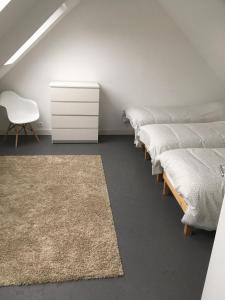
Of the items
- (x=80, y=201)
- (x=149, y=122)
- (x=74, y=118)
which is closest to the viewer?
(x=80, y=201)

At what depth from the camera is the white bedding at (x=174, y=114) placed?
3.69 metres

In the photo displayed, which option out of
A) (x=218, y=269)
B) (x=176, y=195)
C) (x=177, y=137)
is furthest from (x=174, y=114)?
(x=218, y=269)

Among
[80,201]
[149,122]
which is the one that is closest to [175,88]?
[149,122]

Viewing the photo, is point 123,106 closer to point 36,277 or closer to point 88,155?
point 88,155

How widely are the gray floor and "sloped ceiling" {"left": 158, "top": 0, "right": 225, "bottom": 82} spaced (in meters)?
1.83

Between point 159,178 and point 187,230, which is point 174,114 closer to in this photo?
point 159,178

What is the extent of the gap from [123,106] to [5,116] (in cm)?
189

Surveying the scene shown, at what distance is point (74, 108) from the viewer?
3916 millimetres

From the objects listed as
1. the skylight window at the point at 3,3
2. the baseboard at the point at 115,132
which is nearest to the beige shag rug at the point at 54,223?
the baseboard at the point at 115,132

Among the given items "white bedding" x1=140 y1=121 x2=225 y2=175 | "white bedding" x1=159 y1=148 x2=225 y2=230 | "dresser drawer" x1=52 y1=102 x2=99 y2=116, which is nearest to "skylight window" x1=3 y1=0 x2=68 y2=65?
"dresser drawer" x1=52 y1=102 x2=99 y2=116

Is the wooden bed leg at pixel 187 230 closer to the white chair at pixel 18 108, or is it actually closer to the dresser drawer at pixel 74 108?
the dresser drawer at pixel 74 108

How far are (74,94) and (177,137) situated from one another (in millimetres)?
1671

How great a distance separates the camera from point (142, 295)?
171 cm

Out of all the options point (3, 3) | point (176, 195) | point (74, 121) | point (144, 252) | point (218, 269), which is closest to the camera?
point (218, 269)
